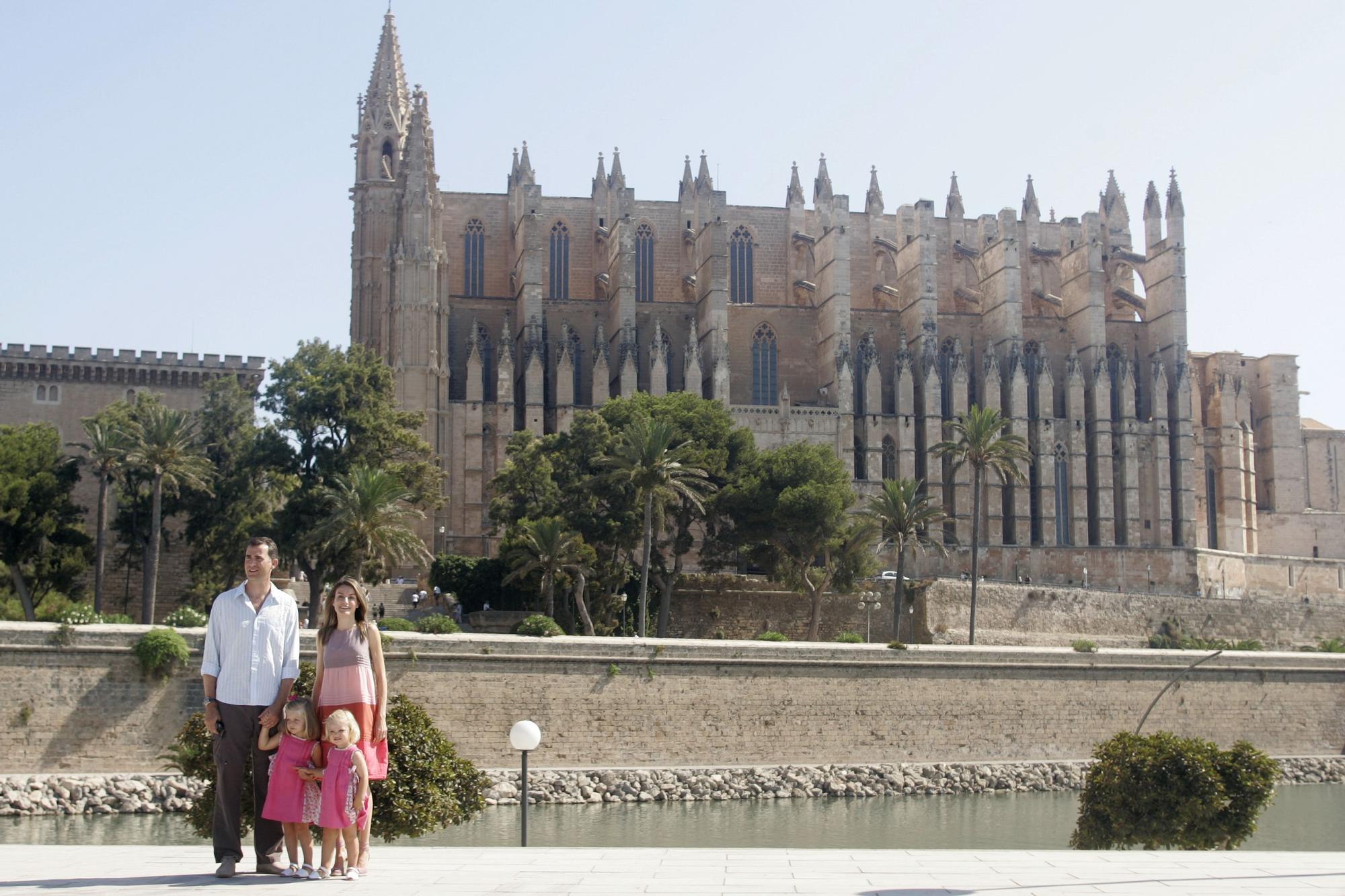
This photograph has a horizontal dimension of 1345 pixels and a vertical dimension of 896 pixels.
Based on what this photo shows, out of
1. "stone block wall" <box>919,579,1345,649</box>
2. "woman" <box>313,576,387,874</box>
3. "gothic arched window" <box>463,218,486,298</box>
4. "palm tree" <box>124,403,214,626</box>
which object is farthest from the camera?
"gothic arched window" <box>463,218,486,298</box>

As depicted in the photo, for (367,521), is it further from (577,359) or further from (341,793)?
(341,793)

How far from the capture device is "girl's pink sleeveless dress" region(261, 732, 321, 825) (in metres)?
9.06

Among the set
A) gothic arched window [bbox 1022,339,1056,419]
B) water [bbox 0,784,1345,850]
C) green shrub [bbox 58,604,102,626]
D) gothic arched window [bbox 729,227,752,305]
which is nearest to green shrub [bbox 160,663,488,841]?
water [bbox 0,784,1345,850]

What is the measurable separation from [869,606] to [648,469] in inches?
320

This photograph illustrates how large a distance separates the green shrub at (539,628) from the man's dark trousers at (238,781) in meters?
20.7

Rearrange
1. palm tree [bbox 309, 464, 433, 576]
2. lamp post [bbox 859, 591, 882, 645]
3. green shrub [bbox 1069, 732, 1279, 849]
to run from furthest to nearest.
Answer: lamp post [bbox 859, 591, 882, 645] < palm tree [bbox 309, 464, 433, 576] < green shrub [bbox 1069, 732, 1279, 849]

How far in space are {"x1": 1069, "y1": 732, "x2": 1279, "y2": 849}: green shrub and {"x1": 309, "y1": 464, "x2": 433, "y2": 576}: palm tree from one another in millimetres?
17146

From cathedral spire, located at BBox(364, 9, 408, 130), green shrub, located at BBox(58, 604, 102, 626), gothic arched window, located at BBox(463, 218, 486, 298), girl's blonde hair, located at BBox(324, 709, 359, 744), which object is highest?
cathedral spire, located at BBox(364, 9, 408, 130)

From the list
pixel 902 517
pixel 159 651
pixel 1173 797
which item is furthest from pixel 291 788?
pixel 902 517

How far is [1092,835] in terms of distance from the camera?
728 inches

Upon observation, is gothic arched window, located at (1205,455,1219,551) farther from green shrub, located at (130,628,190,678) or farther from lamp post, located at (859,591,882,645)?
green shrub, located at (130,628,190,678)

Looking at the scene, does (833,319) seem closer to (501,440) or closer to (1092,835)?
(501,440)

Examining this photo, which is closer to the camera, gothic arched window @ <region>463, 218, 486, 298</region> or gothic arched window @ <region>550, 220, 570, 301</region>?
gothic arched window @ <region>463, 218, 486, 298</region>

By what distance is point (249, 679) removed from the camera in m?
9.22
